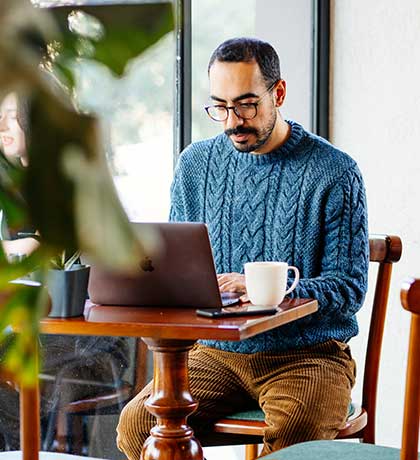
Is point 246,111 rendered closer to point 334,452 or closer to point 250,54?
point 250,54

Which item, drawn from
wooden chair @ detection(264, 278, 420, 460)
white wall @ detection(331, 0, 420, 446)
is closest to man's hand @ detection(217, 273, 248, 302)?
wooden chair @ detection(264, 278, 420, 460)

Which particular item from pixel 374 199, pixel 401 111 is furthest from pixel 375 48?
pixel 374 199

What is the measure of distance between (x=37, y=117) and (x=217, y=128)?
3.05m

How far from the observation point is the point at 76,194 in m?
0.17

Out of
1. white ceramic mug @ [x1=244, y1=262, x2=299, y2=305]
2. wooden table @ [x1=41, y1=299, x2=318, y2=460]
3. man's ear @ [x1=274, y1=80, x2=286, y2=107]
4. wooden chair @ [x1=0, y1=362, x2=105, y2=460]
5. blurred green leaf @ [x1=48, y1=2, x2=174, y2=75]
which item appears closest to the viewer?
blurred green leaf @ [x1=48, y1=2, x2=174, y2=75]

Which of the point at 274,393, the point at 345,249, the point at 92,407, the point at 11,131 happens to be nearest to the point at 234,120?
the point at 345,249

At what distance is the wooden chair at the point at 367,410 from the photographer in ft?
6.89

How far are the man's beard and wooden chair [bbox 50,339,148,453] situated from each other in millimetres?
925

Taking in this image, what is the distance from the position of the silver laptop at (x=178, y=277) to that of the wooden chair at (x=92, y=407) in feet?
3.84

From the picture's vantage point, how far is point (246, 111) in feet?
7.68

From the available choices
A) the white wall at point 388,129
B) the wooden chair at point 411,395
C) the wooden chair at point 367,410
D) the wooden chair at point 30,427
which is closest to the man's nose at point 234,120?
the wooden chair at point 367,410

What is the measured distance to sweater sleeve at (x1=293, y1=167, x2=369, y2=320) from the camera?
2.20 metres

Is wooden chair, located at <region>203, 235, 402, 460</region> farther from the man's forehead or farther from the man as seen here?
→ the man's forehead

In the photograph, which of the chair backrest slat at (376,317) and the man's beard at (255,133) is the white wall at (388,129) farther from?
the man's beard at (255,133)
